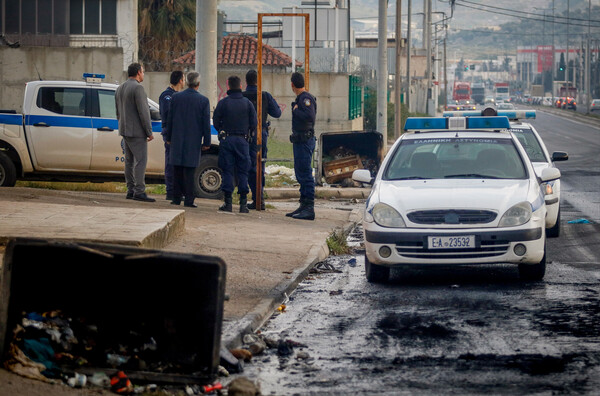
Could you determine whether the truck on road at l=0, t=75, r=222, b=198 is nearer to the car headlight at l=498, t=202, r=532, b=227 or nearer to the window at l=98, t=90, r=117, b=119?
the window at l=98, t=90, r=117, b=119

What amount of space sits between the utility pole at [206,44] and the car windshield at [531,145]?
184 inches

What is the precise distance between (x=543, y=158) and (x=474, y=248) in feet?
18.0

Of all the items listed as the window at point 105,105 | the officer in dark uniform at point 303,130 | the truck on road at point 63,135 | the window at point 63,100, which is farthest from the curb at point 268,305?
the window at point 63,100

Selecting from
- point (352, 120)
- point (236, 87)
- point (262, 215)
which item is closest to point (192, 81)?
point (236, 87)

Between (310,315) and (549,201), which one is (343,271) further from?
(549,201)

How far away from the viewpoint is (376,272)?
34.0 feet

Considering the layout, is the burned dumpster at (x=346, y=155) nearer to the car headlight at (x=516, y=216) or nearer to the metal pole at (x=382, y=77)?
the metal pole at (x=382, y=77)

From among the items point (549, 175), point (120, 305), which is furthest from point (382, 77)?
point (120, 305)

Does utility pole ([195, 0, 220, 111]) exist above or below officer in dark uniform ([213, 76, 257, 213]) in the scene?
above

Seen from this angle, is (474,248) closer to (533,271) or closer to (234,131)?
(533,271)

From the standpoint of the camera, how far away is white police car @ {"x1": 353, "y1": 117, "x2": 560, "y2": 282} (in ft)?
32.3

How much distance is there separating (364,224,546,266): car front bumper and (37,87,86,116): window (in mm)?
7962

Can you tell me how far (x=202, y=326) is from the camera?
6504 mm

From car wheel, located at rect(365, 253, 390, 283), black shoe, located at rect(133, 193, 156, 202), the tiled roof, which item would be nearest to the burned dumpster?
black shoe, located at rect(133, 193, 156, 202)
